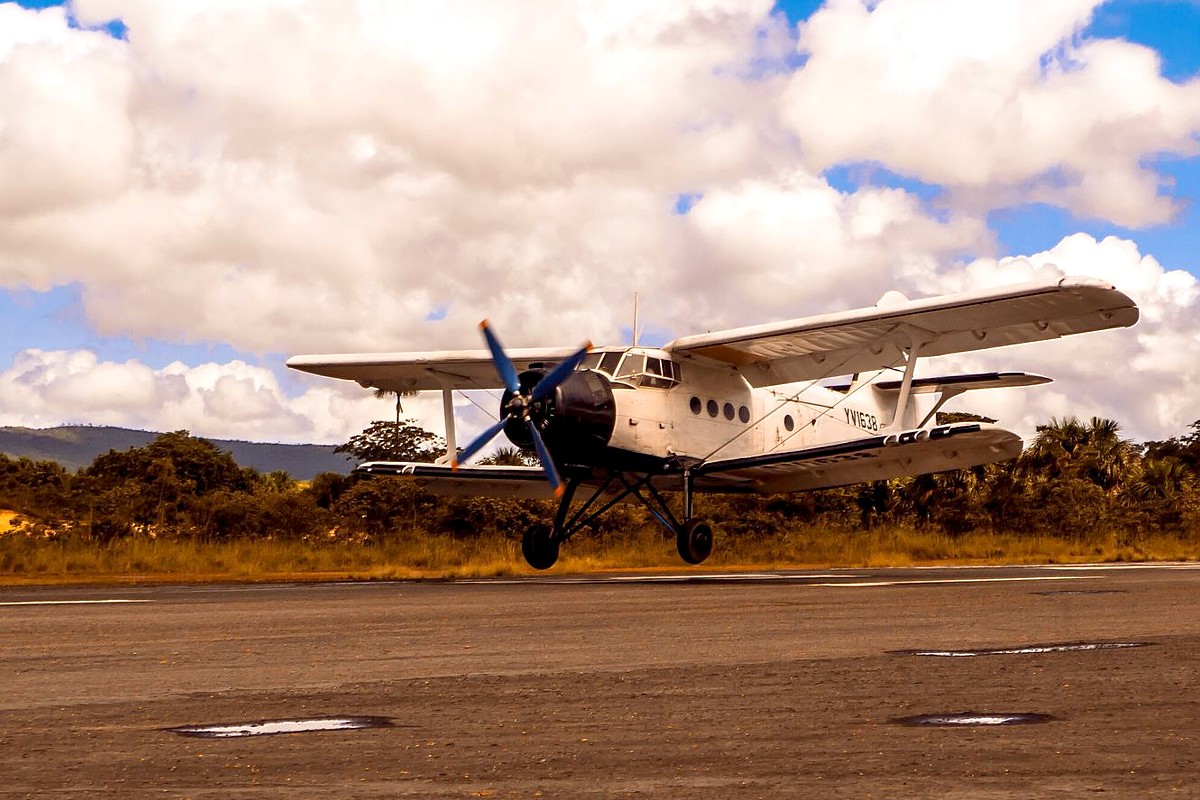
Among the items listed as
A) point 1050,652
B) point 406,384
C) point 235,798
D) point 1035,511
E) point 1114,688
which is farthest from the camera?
point 1035,511

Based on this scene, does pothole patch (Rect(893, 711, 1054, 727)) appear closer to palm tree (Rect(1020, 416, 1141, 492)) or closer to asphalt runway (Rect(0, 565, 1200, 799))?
asphalt runway (Rect(0, 565, 1200, 799))

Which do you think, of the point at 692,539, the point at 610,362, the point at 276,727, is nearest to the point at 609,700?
the point at 276,727

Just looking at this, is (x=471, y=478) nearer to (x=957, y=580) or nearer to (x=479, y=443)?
(x=479, y=443)

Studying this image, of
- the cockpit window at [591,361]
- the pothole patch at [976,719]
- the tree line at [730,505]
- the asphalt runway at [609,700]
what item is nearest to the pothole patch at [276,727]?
the asphalt runway at [609,700]

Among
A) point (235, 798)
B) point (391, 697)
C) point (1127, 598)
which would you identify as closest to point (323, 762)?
point (235, 798)

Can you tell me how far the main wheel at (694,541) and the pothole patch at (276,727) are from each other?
756 inches

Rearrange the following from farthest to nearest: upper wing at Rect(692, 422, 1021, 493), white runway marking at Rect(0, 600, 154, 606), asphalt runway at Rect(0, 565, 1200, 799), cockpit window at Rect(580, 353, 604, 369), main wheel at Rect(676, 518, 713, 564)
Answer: cockpit window at Rect(580, 353, 604, 369) < main wheel at Rect(676, 518, 713, 564) < upper wing at Rect(692, 422, 1021, 493) < white runway marking at Rect(0, 600, 154, 606) < asphalt runway at Rect(0, 565, 1200, 799)

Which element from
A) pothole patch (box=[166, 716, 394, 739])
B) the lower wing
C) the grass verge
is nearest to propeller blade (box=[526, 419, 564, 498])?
the lower wing

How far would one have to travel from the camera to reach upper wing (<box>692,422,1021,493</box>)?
26.3 m

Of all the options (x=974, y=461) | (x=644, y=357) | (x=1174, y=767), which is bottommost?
(x=1174, y=767)

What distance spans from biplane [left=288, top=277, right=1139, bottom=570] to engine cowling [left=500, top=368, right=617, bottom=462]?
0.03 meters

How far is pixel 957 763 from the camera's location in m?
6.12

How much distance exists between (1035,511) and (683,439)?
84.3 feet

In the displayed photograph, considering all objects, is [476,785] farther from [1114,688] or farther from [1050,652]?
[1050,652]
